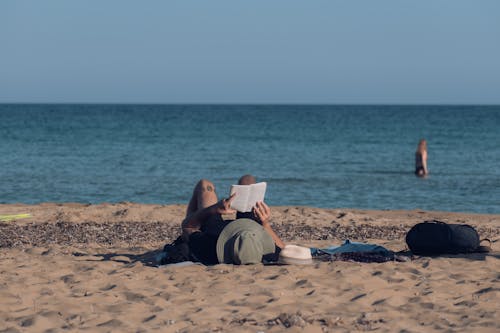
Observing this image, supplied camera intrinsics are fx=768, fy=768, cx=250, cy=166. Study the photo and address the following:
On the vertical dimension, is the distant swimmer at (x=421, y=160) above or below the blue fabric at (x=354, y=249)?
below

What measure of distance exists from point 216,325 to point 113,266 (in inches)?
107

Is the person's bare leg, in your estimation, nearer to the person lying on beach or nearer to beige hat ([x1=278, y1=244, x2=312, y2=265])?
the person lying on beach

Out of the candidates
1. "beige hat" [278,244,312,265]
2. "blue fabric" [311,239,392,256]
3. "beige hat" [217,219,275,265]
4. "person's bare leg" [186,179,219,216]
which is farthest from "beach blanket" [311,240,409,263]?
"person's bare leg" [186,179,219,216]

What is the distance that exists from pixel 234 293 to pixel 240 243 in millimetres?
1228

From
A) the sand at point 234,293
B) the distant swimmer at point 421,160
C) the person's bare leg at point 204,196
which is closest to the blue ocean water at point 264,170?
the distant swimmer at point 421,160

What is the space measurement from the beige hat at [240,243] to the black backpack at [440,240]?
2.06 m

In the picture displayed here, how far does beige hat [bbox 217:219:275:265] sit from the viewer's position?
8.37 m

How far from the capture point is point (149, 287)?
7512 millimetres

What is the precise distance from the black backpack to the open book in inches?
83.3

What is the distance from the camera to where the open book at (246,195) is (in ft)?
27.4

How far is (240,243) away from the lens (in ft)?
27.5

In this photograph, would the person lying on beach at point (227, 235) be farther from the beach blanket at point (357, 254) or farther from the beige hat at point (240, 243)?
the beach blanket at point (357, 254)

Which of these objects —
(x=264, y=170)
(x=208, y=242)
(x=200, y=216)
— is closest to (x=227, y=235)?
(x=208, y=242)

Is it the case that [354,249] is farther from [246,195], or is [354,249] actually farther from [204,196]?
[204,196]
